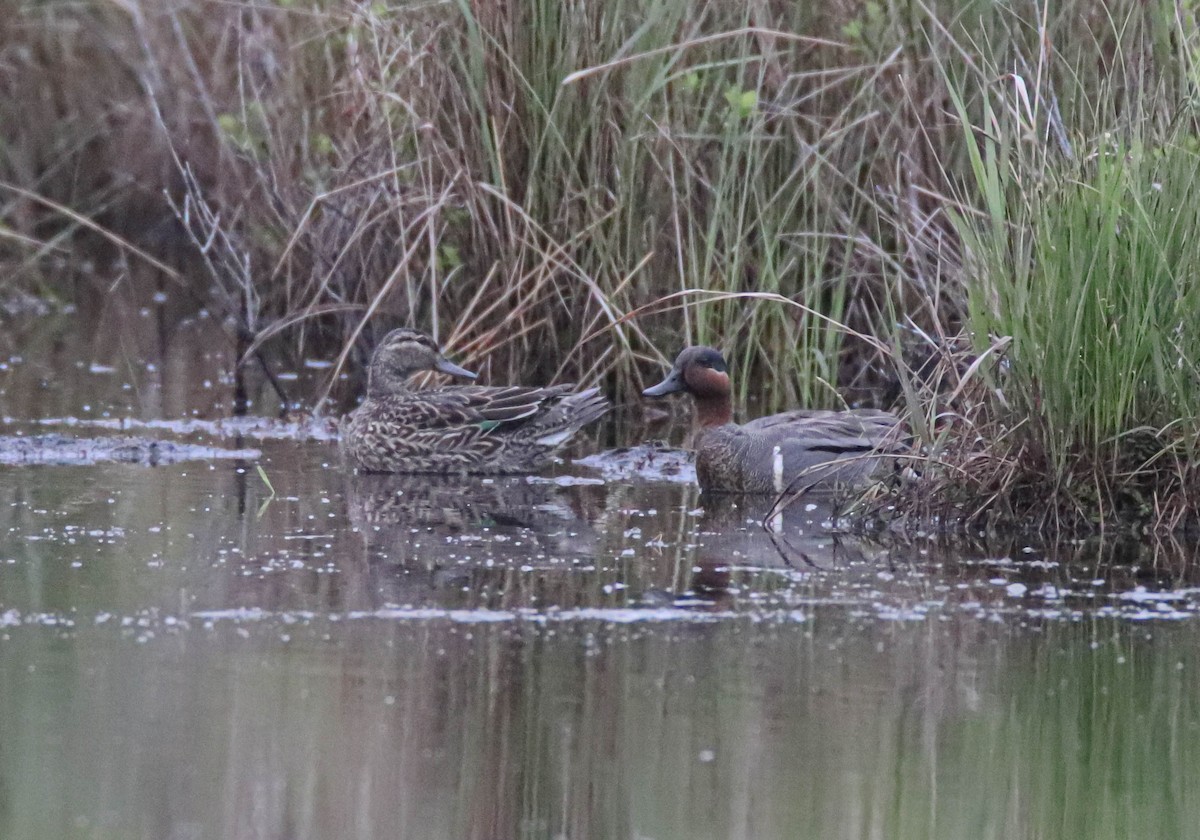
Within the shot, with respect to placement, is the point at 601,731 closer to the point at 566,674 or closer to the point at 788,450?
the point at 566,674

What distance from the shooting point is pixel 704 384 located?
9.31 m

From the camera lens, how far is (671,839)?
4.41 metres

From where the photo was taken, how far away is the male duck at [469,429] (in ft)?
31.1

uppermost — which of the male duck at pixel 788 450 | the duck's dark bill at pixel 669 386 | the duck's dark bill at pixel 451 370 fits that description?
the duck's dark bill at pixel 451 370

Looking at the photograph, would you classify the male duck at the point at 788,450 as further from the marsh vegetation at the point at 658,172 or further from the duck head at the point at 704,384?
the marsh vegetation at the point at 658,172

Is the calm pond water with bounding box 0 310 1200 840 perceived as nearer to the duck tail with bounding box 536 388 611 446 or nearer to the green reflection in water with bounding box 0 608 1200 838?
the green reflection in water with bounding box 0 608 1200 838

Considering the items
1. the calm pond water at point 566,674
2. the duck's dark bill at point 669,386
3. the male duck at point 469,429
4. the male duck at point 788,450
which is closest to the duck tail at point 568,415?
the male duck at point 469,429

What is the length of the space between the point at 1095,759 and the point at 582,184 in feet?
18.8

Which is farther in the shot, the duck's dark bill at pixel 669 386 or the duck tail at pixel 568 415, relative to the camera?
the duck tail at pixel 568 415

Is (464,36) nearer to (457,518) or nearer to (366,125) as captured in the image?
(366,125)

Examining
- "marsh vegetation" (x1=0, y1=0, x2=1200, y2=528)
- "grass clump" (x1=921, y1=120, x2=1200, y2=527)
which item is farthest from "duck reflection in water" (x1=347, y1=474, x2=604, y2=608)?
"grass clump" (x1=921, y1=120, x2=1200, y2=527)

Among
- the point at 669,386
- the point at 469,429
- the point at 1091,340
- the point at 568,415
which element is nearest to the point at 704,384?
the point at 669,386

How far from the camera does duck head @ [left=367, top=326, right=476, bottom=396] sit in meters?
9.86

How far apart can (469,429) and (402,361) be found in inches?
21.6
